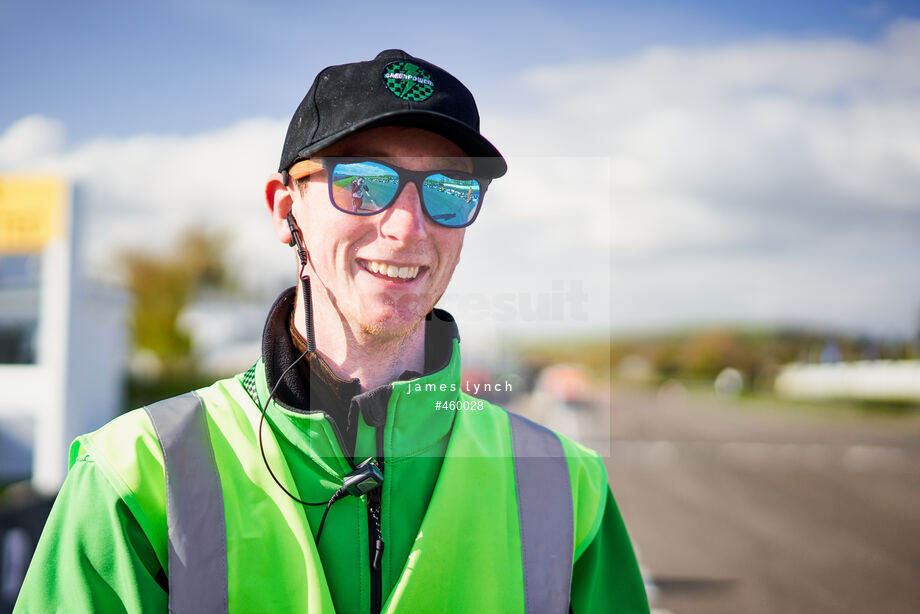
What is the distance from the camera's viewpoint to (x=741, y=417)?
27844 millimetres

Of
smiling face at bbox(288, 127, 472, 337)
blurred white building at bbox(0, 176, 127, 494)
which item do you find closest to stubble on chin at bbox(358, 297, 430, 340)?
smiling face at bbox(288, 127, 472, 337)

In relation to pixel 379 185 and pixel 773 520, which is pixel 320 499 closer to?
pixel 379 185

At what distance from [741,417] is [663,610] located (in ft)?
78.8

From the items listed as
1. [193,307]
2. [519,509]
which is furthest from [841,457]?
[193,307]

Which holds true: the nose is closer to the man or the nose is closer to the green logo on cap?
the man

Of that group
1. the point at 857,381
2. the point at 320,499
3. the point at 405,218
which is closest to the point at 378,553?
the point at 320,499

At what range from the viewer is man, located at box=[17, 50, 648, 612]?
145cm

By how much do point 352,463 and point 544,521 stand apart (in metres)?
0.50

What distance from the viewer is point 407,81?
5.30ft

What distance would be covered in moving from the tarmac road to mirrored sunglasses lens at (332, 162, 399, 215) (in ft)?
4.60

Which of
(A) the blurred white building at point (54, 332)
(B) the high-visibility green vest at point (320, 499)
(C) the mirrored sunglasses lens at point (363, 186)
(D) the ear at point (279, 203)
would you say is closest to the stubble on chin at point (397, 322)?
(B) the high-visibility green vest at point (320, 499)

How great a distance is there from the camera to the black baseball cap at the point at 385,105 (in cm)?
157

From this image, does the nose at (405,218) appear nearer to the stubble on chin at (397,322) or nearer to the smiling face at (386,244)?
the smiling face at (386,244)

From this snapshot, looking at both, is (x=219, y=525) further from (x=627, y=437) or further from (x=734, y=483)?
(x=627, y=437)
